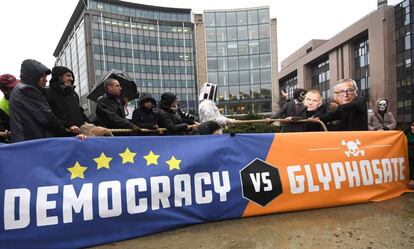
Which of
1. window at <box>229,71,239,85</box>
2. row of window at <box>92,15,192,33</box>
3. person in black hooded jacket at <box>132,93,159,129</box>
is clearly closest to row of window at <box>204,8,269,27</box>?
window at <box>229,71,239,85</box>

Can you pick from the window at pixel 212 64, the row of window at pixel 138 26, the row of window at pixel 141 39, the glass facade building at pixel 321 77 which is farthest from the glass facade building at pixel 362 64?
the row of window at pixel 138 26

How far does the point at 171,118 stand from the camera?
4668mm

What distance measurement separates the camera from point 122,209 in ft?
9.39

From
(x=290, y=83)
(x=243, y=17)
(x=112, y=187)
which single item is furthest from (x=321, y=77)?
(x=112, y=187)

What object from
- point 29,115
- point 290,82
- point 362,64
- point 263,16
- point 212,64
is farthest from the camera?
point 290,82

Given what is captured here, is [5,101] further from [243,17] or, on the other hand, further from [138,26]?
[138,26]

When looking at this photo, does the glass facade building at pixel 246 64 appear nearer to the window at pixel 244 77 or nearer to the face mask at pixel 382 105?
the window at pixel 244 77

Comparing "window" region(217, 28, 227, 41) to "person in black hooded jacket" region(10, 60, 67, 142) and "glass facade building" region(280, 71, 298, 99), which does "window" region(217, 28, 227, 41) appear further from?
"person in black hooded jacket" region(10, 60, 67, 142)

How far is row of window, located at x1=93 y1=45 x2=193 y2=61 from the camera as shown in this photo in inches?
2499

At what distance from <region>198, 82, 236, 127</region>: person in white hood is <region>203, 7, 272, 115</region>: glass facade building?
164 ft

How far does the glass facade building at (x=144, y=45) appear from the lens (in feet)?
206

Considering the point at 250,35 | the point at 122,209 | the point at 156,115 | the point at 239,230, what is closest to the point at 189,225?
the point at 239,230

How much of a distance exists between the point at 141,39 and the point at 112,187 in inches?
2792

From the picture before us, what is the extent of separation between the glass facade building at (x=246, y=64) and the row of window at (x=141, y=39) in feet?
56.3
